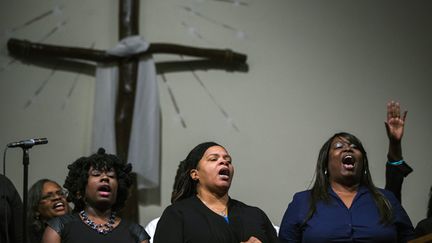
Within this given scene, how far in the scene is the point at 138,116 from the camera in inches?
175

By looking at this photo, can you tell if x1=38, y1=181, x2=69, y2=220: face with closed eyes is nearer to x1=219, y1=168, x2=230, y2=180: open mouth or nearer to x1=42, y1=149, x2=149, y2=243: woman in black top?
x1=42, y1=149, x2=149, y2=243: woman in black top

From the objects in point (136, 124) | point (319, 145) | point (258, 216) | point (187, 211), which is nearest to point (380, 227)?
point (258, 216)

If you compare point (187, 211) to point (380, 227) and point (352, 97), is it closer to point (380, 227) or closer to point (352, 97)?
point (380, 227)

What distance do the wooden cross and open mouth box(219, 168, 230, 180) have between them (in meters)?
1.27

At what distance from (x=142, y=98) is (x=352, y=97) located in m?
1.33

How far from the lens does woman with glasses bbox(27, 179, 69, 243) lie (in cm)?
372

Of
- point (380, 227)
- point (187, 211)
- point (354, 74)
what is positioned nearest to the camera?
point (187, 211)

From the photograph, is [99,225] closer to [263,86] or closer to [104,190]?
[104,190]

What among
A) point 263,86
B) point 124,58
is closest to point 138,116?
point 124,58

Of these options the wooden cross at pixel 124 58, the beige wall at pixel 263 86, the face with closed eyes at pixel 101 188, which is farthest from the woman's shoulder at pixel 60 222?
the beige wall at pixel 263 86

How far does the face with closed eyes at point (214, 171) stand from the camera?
318cm

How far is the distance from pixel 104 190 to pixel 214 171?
0.49 metres

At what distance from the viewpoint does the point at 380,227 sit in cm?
327

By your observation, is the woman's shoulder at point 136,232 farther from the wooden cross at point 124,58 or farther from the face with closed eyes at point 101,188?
the wooden cross at point 124,58
